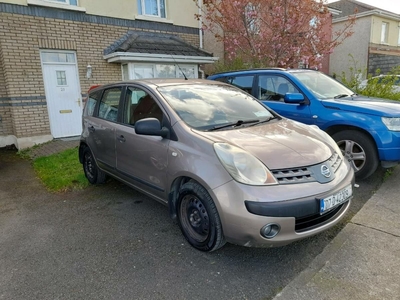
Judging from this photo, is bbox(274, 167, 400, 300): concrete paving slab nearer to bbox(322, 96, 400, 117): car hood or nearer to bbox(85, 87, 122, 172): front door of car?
bbox(322, 96, 400, 117): car hood

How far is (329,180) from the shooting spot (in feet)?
8.59

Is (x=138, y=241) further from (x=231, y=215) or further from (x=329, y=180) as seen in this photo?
(x=329, y=180)

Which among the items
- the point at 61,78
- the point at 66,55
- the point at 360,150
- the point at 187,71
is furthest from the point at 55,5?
the point at 360,150

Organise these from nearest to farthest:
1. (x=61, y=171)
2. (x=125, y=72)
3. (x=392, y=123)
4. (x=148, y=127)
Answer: (x=148, y=127), (x=392, y=123), (x=61, y=171), (x=125, y=72)

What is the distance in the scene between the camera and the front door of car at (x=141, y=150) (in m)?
3.18

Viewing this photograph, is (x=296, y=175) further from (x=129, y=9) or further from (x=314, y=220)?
(x=129, y=9)

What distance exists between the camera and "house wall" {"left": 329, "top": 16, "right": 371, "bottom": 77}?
2047cm

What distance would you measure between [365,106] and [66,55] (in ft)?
25.7

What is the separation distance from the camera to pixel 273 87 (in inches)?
211

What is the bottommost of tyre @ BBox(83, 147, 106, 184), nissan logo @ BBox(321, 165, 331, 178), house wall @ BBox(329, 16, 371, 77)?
tyre @ BBox(83, 147, 106, 184)

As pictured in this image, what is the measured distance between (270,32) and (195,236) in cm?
779

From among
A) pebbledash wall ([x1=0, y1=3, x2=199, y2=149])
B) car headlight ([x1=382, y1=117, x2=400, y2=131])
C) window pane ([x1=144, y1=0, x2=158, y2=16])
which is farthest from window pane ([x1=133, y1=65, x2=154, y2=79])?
car headlight ([x1=382, y1=117, x2=400, y2=131])

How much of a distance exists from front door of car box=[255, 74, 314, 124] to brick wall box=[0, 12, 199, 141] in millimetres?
5648

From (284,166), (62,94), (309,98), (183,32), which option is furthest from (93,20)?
(284,166)
